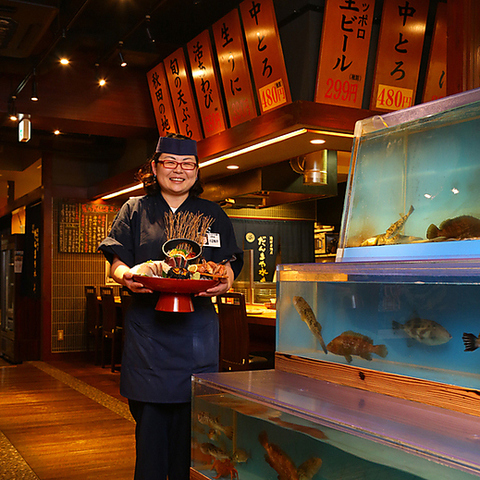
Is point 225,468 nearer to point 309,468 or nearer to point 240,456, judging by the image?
point 240,456

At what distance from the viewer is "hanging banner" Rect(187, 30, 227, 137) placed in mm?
4816

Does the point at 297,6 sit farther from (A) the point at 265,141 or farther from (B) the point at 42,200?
(B) the point at 42,200

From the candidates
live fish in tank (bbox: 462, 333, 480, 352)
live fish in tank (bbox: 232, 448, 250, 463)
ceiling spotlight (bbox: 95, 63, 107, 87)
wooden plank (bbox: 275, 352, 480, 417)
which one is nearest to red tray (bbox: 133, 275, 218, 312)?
wooden plank (bbox: 275, 352, 480, 417)

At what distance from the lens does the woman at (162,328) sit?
2.08 m

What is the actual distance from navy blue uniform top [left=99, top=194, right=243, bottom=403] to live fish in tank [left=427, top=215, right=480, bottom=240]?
96 cm

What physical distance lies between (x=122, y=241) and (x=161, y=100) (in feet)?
12.6

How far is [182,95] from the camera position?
211 inches

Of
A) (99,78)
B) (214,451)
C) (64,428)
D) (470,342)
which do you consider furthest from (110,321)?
(470,342)

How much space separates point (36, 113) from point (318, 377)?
187 inches

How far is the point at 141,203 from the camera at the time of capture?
89.0 inches

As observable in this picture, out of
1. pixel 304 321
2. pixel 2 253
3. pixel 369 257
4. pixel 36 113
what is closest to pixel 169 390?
pixel 304 321

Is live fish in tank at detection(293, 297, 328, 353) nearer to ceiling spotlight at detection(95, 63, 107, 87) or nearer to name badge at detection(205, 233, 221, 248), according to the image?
name badge at detection(205, 233, 221, 248)

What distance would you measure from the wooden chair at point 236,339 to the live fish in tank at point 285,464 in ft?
9.16

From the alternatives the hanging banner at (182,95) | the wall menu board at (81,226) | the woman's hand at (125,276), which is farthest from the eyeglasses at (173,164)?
the wall menu board at (81,226)
